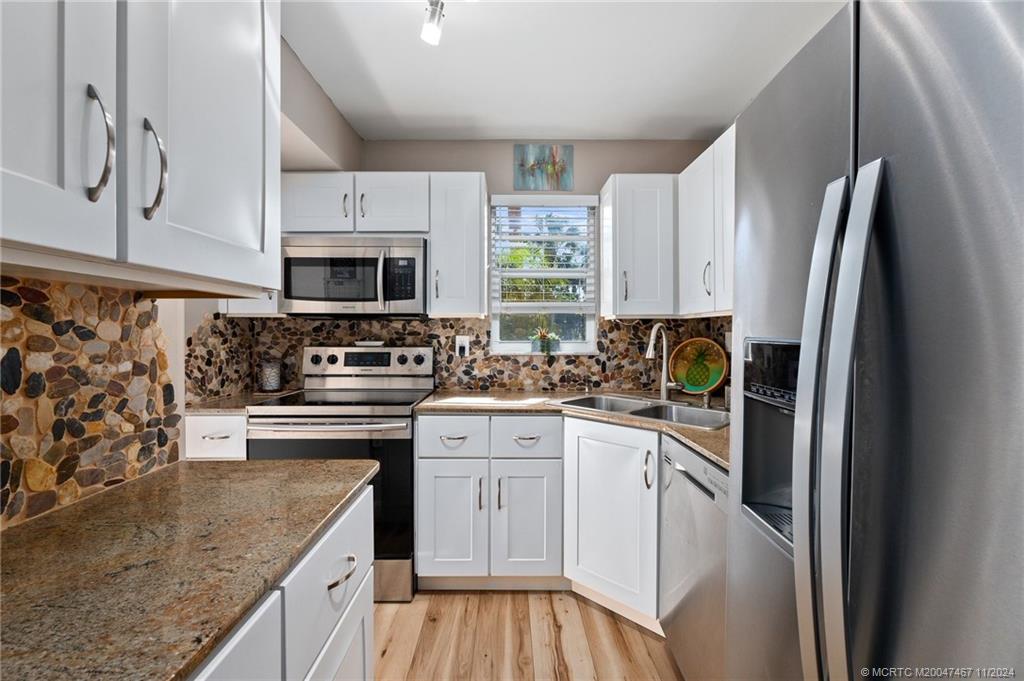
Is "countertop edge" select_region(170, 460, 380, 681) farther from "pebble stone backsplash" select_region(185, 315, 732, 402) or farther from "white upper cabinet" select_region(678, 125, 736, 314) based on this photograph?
"pebble stone backsplash" select_region(185, 315, 732, 402)

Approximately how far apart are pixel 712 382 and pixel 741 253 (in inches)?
70.9

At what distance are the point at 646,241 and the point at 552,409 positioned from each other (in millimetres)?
1060

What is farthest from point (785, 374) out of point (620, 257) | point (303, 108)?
point (303, 108)

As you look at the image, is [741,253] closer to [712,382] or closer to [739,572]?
[739,572]

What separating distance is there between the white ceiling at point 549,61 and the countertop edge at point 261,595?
1.75 meters

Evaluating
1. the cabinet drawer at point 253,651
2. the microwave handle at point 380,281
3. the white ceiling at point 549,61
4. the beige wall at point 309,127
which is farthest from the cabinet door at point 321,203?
the cabinet drawer at point 253,651

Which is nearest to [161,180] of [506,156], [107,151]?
[107,151]

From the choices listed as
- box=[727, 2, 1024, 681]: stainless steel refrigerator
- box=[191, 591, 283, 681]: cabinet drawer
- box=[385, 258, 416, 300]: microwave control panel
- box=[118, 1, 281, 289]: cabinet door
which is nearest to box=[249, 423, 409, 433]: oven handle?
box=[385, 258, 416, 300]: microwave control panel

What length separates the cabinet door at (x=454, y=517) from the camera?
244 cm

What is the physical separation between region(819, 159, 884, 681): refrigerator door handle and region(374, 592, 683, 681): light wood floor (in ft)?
4.91

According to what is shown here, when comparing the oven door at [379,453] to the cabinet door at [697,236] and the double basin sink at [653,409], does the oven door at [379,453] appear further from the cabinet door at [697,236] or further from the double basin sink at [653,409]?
the cabinet door at [697,236]

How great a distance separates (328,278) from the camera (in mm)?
2672

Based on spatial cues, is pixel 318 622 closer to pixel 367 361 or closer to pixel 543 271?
pixel 367 361

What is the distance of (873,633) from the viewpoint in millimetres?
644
